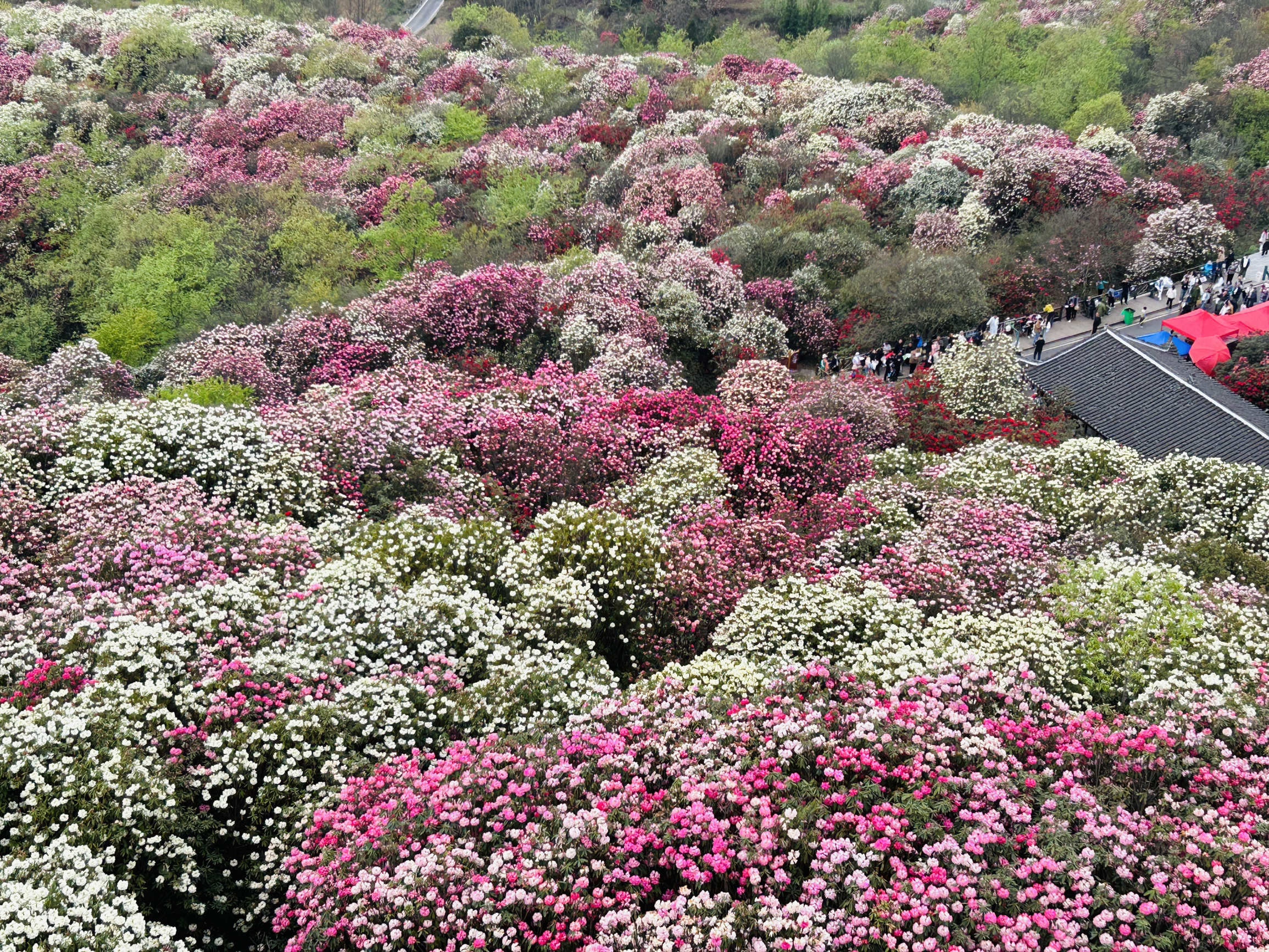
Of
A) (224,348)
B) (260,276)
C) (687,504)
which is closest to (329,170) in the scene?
(260,276)

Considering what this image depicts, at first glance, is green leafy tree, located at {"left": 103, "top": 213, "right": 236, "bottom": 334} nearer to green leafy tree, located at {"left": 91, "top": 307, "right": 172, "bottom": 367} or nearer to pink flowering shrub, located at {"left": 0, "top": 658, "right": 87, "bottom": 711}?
green leafy tree, located at {"left": 91, "top": 307, "right": 172, "bottom": 367}

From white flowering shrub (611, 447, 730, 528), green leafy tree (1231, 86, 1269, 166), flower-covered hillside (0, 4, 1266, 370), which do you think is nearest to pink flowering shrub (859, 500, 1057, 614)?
white flowering shrub (611, 447, 730, 528)

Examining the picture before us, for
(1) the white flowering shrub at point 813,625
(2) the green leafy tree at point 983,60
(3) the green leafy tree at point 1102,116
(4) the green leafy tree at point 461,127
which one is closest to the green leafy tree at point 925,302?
(1) the white flowering shrub at point 813,625

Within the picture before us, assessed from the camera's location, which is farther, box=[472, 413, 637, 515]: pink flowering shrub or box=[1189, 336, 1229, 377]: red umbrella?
box=[1189, 336, 1229, 377]: red umbrella

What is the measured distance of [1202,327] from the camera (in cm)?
3278

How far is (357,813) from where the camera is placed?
455 inches

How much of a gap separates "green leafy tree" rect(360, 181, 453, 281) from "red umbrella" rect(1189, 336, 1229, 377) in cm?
3042

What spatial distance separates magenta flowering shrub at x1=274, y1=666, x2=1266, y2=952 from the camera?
930 centimetres

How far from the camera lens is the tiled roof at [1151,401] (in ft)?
85.1

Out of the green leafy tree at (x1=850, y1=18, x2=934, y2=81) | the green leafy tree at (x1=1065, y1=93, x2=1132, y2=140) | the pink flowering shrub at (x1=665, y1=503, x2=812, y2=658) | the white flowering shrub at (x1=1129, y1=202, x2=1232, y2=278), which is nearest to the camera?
the pink flowering shrub at (x1=665, y1=503, x2=812, y2=658)

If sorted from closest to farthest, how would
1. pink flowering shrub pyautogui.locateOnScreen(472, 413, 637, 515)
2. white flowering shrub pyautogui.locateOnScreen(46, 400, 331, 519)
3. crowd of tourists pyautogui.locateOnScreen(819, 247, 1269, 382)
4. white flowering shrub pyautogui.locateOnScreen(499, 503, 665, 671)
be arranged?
1. white flowering shrub pyautogui.locateOnScreen(499, 503, 665, 671)
2. white flowering shrub pyautogui.locateOnScreen(46, 400, 331, 519)
3. pink flowering shrub pyautogui.locateOnScreen(472, 413, 637, 515)
4. crowd of tourists pyautogui.locateOnScreen(819, 247, 1269, 382)

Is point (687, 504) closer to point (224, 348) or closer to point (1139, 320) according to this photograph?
point (224, 348)

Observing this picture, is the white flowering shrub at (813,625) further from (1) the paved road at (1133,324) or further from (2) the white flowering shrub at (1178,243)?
(2) the white flowering shrub at (1178,243)

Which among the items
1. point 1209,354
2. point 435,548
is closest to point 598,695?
point 435,548
